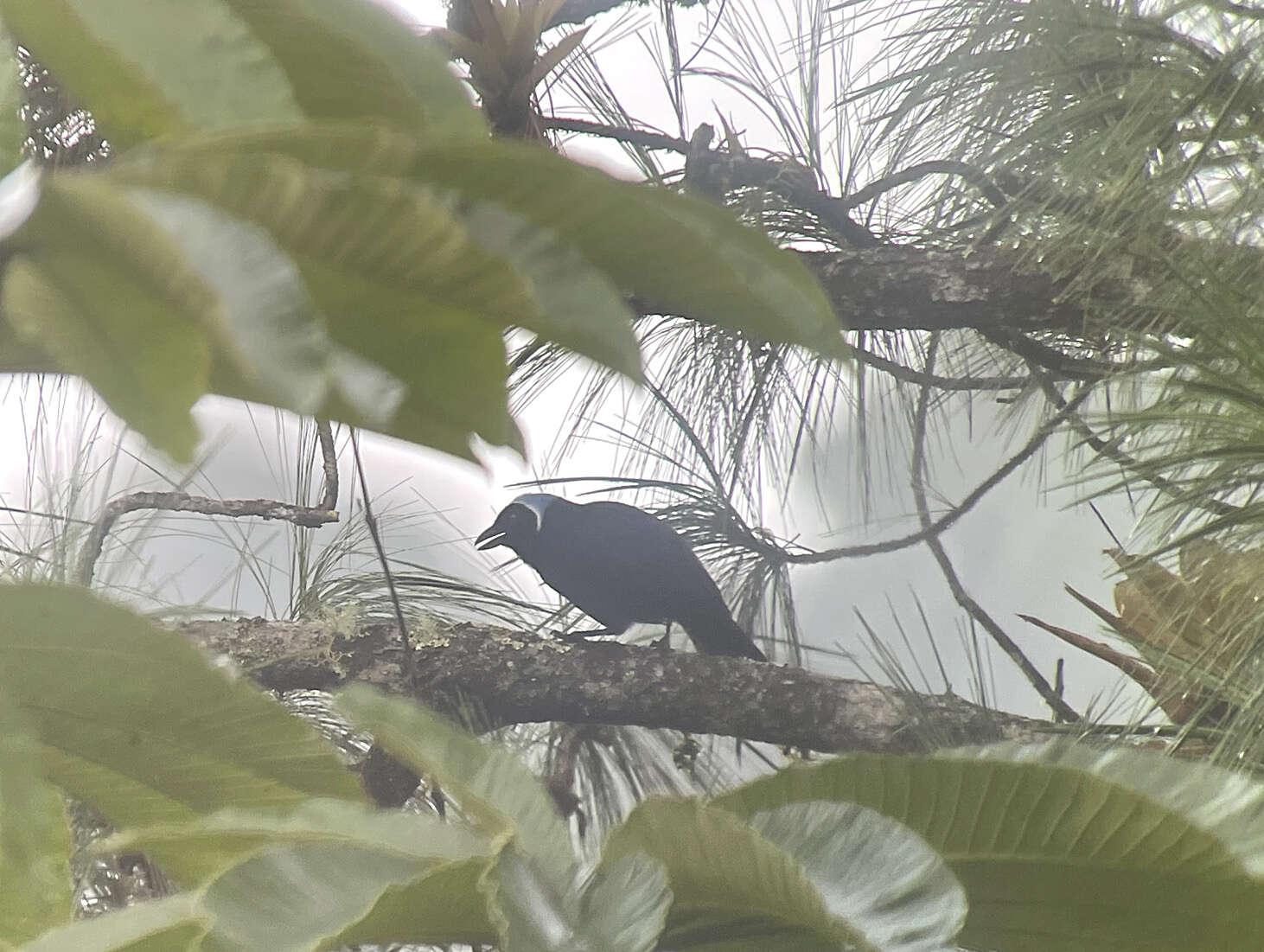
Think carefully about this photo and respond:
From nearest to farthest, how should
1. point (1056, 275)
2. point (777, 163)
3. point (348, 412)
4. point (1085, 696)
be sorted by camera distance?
point (348, 412) < point (1056, 275) < point (777, 163) < point (1085, 696)

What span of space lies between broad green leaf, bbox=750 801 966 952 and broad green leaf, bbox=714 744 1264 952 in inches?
0.5

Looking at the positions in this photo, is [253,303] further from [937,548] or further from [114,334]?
[937,548]

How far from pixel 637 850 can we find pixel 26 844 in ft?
0.30

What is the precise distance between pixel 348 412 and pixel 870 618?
3.42ft

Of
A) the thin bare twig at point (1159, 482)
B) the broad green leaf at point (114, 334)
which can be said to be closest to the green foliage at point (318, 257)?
the broad green leaf at point (114, 334)

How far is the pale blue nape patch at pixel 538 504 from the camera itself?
40.1 inches

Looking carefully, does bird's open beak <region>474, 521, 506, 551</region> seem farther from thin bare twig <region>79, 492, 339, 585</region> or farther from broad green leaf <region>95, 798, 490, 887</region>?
broad green leaf <region>95, 798, 490, 887</region>

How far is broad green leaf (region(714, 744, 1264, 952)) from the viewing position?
0.58 feet

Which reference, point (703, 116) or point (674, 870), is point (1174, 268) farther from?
point (703, 116)

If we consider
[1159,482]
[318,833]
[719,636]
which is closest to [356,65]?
[318,833]

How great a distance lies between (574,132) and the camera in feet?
2.97

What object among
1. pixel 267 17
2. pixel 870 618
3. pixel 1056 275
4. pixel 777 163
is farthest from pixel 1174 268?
pixel 870 618

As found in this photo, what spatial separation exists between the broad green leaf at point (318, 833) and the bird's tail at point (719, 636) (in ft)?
2.59

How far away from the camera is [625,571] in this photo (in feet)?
3.24
